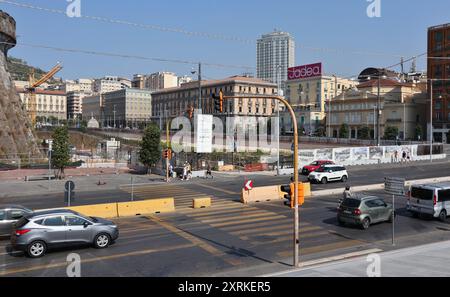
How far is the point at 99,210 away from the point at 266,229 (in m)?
9.07

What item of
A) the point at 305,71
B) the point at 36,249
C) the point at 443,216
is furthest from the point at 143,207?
the point at 305,71

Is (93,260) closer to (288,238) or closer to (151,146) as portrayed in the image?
(288,238)

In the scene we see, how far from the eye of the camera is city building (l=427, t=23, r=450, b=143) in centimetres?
9094

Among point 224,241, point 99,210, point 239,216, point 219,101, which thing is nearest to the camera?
point 219,101

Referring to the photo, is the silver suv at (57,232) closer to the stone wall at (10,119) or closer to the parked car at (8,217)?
the parked car at (8,217)

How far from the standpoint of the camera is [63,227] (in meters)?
16.7

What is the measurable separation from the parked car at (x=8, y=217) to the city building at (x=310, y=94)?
105 m

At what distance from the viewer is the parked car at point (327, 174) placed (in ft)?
128

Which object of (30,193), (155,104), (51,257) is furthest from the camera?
(155,104)

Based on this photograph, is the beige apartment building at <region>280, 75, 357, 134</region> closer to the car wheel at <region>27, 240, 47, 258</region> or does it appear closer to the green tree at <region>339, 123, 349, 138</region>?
the green tree at <region>339, 123, 349, 138</region>

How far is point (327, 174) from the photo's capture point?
3950cm

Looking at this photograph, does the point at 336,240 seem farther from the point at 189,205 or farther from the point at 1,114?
the point at 1,114
